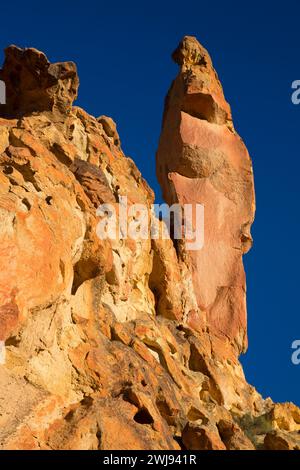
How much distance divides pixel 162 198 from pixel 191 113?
16.0 ft

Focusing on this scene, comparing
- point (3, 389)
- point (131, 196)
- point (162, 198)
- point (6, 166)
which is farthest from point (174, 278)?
point (3, 389)

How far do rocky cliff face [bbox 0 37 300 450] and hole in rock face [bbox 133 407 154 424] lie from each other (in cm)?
2

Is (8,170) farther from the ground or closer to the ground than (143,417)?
farther from the ground

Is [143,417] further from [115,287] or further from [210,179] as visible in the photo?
[210,179]

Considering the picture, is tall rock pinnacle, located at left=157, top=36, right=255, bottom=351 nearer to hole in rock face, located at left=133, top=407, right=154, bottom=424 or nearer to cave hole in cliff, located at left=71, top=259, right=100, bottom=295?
cave hole in cliff, located at left=71, top=259, right=100, bottom=295

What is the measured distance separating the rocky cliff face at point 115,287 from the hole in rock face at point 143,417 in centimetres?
2

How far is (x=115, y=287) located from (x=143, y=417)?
6.64 metres

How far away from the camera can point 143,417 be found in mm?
17328

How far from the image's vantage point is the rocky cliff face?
1600 cm

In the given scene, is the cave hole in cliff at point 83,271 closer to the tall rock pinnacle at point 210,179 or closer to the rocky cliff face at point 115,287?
the rocky cliff face at point 115,287

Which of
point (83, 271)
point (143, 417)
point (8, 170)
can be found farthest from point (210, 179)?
point (143, 417)

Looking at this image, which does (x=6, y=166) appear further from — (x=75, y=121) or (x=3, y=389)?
(x=75, y=121)

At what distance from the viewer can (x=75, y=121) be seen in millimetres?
26516

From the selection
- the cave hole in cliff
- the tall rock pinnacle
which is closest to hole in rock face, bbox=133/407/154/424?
the cave hole in cliff
